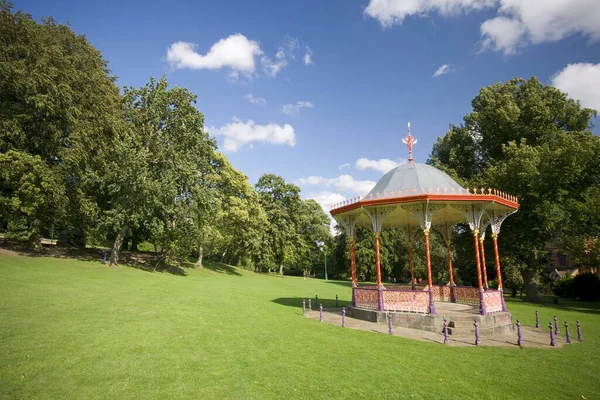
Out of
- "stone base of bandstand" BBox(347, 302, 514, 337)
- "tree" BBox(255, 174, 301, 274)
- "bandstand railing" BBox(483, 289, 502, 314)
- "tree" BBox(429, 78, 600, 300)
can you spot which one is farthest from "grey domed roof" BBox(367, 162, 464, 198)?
"tree" BBox(255, 174, 301, 274)

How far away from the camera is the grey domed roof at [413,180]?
57.9 feet

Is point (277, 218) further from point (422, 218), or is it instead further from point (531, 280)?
point (422, 218)

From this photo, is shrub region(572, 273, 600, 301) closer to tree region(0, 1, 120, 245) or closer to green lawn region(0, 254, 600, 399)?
green lawn region(0, 254, 600, 399)

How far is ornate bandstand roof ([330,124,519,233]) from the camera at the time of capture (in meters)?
16.0

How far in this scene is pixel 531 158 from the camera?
2958 centimetres

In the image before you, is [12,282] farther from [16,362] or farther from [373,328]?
[373,328]

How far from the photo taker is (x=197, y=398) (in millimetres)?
6832

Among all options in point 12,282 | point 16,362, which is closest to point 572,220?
point 16,362

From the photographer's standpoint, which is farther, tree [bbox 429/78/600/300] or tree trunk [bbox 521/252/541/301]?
tree trunk [bbox 521/252/541/301]

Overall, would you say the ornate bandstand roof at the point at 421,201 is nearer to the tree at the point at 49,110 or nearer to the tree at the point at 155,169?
the tree at the point at 155,169

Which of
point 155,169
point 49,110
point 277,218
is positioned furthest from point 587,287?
point 49,110

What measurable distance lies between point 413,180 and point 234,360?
13.0m

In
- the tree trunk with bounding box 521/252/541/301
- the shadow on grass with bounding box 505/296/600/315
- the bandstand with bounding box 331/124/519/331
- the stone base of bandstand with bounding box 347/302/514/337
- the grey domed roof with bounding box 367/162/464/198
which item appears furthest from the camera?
the tree trunk with bounding box 521/252/541/301

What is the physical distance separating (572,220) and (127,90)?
43.1m
